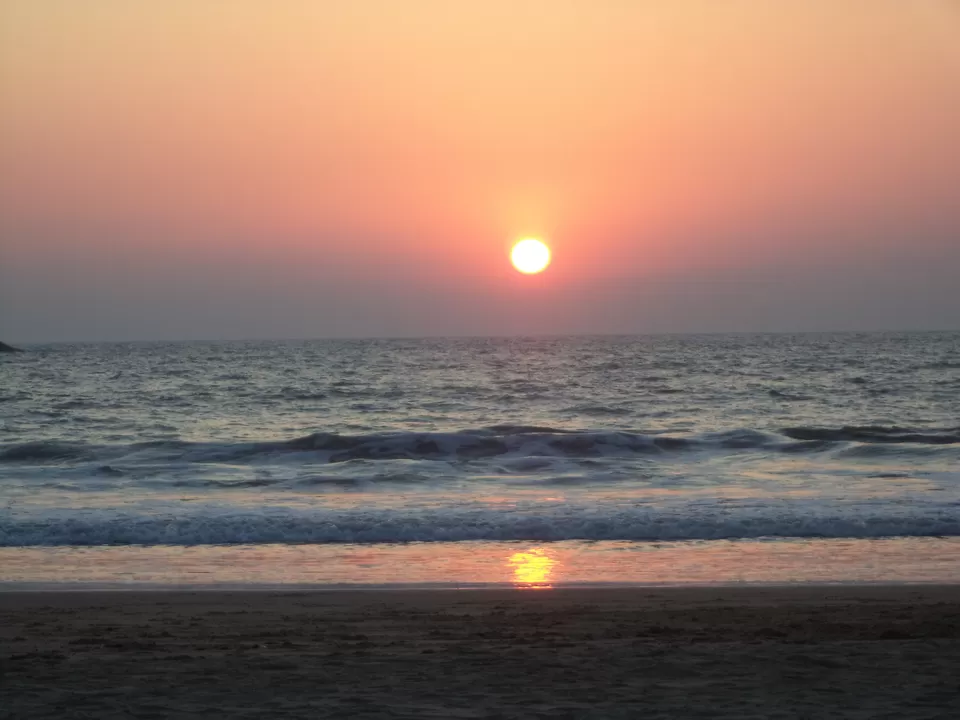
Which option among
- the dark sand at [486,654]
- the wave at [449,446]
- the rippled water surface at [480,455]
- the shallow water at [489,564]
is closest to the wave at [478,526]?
the rippled water surface at [480,455]

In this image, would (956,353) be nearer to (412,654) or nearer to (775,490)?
(775,490)

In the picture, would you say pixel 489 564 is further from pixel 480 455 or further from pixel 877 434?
pixel 877 434

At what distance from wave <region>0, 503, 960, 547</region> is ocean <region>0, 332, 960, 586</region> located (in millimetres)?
55

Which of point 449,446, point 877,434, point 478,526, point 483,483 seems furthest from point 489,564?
point 877,434

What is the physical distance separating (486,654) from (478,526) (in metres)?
8.43

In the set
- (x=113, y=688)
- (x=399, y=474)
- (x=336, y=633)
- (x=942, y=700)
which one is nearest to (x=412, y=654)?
(x=336, y=633)

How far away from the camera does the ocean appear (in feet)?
44.1

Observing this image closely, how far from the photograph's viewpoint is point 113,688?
701 centimetres

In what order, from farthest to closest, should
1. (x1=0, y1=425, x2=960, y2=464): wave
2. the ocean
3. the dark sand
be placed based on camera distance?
(x1=0, y1=425, x2=960, y2=464): wave, the ocean, the dark sand

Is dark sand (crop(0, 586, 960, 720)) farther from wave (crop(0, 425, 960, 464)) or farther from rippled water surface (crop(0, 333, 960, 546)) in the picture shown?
wave (crop(0, 425, 960, 464))

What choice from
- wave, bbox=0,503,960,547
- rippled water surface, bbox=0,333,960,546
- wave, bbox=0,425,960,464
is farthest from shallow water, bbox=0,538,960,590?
wave, bbox=0,425,960,464

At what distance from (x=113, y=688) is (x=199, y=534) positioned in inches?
357

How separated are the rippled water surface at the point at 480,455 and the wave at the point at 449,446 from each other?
0.13 meters

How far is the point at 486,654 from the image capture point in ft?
26.3
